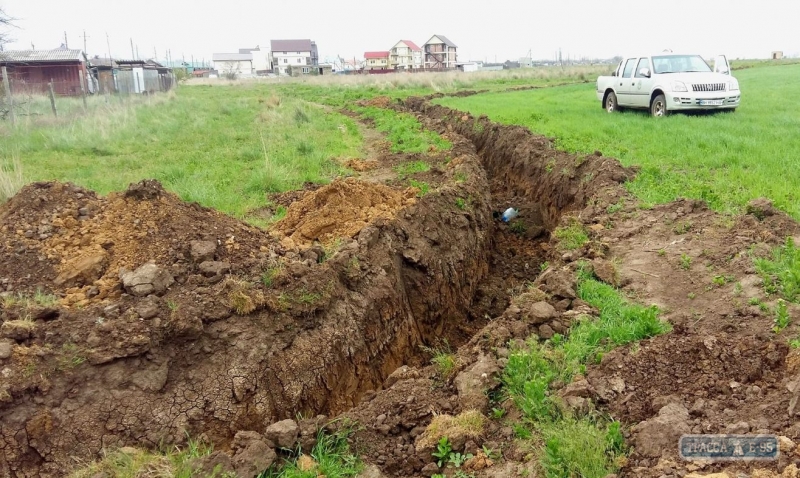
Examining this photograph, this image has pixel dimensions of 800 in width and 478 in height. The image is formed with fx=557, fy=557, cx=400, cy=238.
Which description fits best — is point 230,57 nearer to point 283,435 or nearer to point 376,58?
point 376,58

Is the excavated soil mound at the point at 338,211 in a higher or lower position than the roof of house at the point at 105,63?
lower

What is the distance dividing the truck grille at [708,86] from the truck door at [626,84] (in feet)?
5.96

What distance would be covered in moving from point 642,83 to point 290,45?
305 feet

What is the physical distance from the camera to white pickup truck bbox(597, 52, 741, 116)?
1323cm

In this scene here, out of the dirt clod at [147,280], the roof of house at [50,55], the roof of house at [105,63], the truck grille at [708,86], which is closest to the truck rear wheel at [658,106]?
the truck grille at [708,86]

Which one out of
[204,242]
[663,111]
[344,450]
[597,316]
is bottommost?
[344,450]

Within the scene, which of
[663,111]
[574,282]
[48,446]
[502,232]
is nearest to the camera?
[48,446]

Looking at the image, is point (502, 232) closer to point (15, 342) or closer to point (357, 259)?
point (357, 259)

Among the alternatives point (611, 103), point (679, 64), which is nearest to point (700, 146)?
point (679, 64)

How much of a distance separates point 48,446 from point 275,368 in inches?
68.3

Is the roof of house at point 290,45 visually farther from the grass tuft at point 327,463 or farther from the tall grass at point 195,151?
the grass tuft at point 327,463

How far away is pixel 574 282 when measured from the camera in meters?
5.32

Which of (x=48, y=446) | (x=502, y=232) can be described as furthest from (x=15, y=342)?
(x=502, y=232)

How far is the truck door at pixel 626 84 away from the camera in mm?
14898
